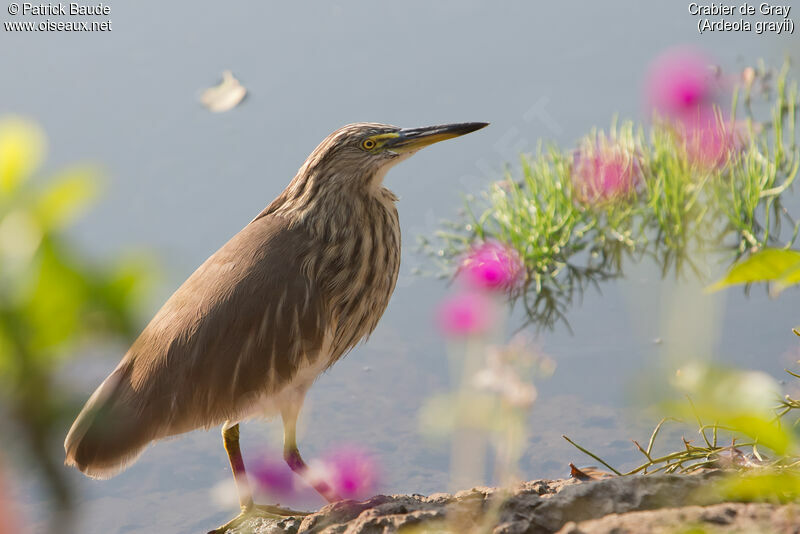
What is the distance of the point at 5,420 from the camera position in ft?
3.08

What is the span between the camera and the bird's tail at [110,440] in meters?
2.39

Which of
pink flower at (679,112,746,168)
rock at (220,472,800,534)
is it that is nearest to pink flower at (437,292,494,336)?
rock at (220,472,800,534)

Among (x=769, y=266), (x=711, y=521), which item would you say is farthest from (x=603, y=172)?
(x=769, y=266)

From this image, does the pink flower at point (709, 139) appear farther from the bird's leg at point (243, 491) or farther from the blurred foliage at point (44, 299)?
the blurred foliage at point (44, 299)

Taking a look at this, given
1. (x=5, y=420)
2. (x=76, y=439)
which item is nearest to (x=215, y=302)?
(x=76, y=439)

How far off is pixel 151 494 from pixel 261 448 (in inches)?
15.8

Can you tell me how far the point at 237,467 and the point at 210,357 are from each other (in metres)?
0.47

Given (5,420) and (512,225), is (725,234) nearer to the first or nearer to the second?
(512,225)

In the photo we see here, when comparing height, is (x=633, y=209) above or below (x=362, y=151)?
below

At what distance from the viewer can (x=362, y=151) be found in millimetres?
2691

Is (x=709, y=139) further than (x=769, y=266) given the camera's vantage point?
Yes

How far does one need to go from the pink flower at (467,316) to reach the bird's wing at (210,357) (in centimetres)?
76

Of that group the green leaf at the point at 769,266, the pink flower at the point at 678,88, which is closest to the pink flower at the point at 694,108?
the pink flower at the point at 678,88

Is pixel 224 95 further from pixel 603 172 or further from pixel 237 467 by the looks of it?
pixel 237 467
